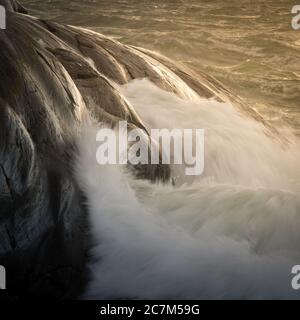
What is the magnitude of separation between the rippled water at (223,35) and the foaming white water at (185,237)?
151 inches

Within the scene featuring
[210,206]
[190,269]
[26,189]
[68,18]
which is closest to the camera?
[26,189]

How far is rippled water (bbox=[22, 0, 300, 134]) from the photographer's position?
9.56m

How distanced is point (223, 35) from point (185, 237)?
30.7 feet

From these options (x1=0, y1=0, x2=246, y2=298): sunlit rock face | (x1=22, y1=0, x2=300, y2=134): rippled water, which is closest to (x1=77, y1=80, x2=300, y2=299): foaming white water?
(x1=0, y1=0, x2=246, y2=298): sunlit rock face

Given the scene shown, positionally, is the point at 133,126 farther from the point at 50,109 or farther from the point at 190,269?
the point at 190,269

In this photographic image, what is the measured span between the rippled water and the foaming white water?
12.5 ft

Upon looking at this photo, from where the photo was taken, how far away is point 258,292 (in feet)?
12.5

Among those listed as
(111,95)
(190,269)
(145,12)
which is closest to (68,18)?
Result: (145,12)

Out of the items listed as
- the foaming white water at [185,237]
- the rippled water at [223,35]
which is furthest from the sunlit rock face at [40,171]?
the rippled water at [223,35]

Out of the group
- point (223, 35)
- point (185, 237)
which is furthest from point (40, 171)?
point (223, 35)

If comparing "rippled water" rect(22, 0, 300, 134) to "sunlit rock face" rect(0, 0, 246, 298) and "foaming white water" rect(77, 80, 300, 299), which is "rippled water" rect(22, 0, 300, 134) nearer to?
"foaming white water" rect(77, 80, 300, 299)
